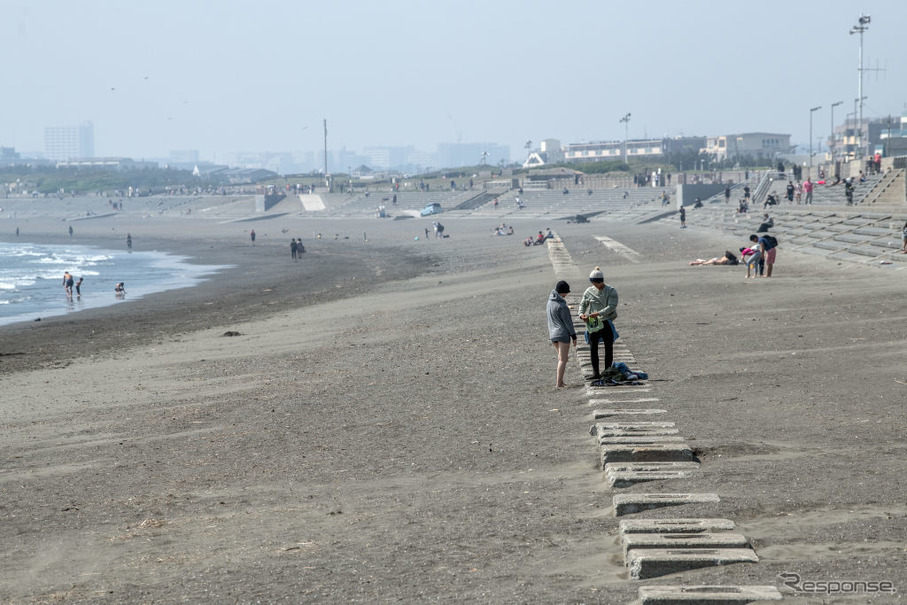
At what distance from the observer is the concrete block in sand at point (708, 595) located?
239 inches

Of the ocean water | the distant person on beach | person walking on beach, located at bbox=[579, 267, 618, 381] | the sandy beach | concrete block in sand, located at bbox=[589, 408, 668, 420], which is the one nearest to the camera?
the sandy beach

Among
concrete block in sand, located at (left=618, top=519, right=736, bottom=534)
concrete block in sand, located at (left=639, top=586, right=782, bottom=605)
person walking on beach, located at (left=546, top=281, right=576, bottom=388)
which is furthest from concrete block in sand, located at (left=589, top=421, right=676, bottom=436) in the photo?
concrete block in sand, located at (left=639, top=586, right=782, bottom=605)

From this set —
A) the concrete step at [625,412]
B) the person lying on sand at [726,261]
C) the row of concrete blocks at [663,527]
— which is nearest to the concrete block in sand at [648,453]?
the row of concrete blocks at [663,527]

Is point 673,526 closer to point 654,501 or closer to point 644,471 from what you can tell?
point 654,501

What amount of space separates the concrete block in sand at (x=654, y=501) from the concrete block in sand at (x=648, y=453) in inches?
46.6

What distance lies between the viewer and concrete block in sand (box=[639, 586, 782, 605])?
6066 millimetres

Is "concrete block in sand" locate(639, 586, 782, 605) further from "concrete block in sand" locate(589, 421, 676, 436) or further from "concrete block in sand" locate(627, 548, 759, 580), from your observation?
"concrete block in sand" locate(589, 421, 676, 436)

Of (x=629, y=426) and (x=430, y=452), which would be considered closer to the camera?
(x=629, y=426)

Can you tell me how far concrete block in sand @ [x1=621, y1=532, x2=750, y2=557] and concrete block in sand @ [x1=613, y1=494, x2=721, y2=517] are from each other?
0.77 m

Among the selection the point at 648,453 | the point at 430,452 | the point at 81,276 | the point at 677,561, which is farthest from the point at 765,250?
the point at 81,276

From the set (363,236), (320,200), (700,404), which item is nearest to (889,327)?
(700,404)

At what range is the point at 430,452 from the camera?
36.1 feet

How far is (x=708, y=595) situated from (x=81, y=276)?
48.2 metres

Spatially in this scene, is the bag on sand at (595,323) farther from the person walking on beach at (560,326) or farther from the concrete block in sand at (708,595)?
the concrete block in sand at (708,595)
